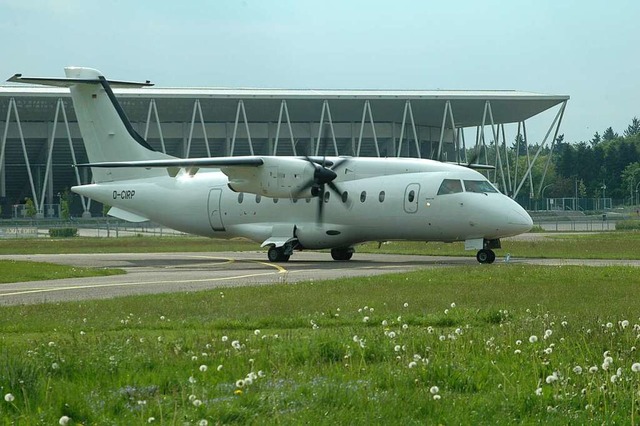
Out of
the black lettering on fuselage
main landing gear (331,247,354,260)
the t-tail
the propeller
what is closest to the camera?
the propeller

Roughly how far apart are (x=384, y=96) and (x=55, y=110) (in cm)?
3156

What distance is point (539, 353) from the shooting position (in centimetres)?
1138

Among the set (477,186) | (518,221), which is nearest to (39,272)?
(477,186)

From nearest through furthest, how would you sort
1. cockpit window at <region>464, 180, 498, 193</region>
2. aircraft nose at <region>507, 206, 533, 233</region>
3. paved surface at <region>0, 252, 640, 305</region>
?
1. paved surface at <region>0, 252, 640, 305</region>
2. aircraft nose at <region>507, 206, 533, 233</region>
3. cockpit window at <region>464, 180, 498, 193</region>

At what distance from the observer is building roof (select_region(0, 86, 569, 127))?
315 ft

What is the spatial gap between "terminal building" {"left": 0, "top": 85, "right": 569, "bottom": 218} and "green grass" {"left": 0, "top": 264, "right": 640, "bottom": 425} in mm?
76636

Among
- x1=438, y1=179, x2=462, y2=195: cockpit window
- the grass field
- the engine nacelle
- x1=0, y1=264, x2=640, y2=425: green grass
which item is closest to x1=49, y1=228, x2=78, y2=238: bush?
the engine nacelle

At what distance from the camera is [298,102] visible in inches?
3932

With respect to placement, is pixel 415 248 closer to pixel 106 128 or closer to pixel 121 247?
pixel 121 247

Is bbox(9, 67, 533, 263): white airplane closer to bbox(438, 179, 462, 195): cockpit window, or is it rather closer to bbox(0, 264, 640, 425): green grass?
bbox(438, 179, 462, 195): cockpit window

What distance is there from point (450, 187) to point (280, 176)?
6209 millimetres

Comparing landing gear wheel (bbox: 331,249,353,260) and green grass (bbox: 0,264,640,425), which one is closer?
green grass (bbox: 0,264,640,425)

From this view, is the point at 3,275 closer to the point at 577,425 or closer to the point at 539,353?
the point at 539,353

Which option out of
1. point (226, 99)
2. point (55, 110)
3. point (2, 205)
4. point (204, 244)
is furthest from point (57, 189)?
point (204, 244)
